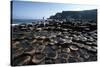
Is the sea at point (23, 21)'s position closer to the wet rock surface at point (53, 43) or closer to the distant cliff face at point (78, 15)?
the wet rock surface at point (53, 43)

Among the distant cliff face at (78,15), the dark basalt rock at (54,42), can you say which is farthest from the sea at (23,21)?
the distant cliff face at (78,15)

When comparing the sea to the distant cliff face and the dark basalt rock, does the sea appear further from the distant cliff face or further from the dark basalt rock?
the distant cliff face

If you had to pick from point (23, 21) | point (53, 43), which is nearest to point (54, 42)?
point (53, 43)

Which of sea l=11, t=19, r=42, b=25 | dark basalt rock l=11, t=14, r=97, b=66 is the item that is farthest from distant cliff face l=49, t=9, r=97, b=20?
sea l=11, t=19, r=42, b=25

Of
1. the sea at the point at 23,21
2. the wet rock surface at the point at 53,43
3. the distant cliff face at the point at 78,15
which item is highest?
the distant cliff face at the point at 78,15

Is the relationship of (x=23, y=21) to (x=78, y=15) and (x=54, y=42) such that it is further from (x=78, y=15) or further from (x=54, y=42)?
(x=78, y=15)

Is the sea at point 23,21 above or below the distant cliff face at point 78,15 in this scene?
below

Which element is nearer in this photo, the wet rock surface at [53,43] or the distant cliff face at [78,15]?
the wet rock surface at [53,43]
